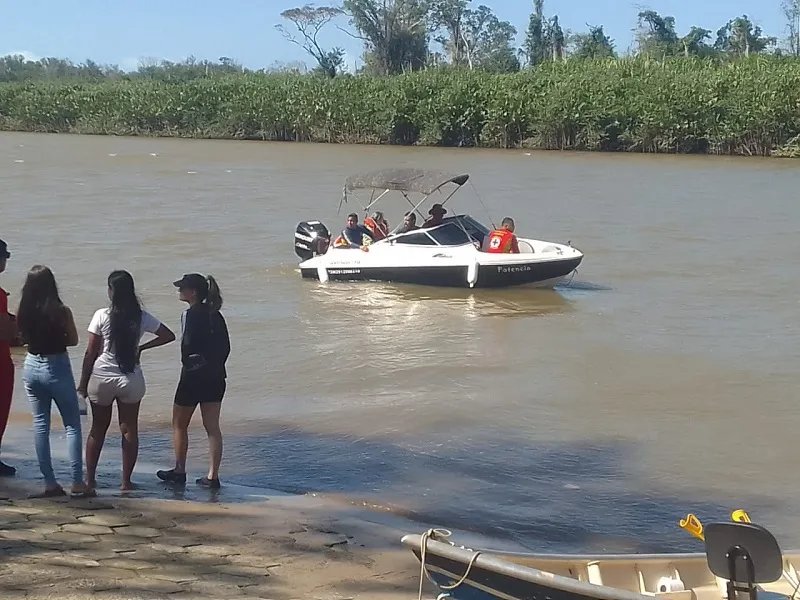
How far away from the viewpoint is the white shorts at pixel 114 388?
7246mm

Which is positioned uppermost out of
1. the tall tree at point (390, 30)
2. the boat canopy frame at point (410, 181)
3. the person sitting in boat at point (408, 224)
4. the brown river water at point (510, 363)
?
the tall tree at point (390, 30)

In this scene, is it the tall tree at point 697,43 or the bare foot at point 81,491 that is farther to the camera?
the tall tree at point 697,43

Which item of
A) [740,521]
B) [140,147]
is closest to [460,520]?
[740,521]

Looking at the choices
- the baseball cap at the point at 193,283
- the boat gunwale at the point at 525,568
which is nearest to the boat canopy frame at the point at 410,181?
the baseball cap at the point at 193,283

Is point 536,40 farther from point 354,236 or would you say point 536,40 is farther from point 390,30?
point 354,236


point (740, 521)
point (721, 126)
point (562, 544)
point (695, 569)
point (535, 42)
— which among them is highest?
point (535, 42)

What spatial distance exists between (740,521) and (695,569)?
703mm

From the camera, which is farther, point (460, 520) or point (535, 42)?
point (535, 42)

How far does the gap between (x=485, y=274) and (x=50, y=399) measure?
11.1m

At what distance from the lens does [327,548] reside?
6.85 meters

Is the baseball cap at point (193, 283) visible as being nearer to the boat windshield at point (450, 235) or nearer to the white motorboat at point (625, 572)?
the white motorboat at point (625, 572)

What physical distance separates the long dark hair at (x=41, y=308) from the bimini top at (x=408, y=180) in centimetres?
1206

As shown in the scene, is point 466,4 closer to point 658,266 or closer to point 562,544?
point 658,266

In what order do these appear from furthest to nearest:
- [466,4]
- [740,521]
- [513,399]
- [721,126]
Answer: [466,4], [721,126], [513,399], [740,521]
